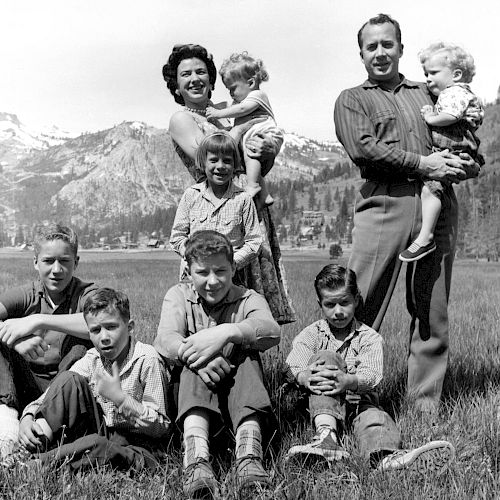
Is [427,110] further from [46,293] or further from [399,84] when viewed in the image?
[46,293]

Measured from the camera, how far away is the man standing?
4039mm

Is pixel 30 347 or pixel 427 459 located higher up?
pixel 30 347

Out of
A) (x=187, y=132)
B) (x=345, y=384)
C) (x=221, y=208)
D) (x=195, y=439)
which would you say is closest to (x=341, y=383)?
(x=345, y=384)

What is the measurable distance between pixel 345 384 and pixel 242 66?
7.29 ft

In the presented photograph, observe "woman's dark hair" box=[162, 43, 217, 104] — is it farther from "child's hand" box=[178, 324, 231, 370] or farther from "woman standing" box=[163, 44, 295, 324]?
"child's hand" box=[178, 324, 231, 370]

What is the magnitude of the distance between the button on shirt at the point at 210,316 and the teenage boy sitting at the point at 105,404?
6.1 inches

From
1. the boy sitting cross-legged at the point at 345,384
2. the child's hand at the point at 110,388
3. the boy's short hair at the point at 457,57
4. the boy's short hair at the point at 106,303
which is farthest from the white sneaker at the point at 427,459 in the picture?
the boy's short hair at the point at 457,57

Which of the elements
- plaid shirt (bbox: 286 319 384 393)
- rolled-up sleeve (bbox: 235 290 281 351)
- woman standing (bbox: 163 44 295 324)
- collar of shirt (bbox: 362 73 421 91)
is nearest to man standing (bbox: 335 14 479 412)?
collar of shirt (bbox: 362 73 421 91)

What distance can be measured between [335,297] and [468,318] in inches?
203

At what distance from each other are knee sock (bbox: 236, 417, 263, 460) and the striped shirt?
6.16 feet

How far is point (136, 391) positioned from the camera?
342 centimetres

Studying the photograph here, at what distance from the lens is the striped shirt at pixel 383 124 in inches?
160

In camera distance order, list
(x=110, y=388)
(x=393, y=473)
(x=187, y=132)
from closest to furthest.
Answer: (x=393, y=473), (x=110, y=388), (x=187, y=132)

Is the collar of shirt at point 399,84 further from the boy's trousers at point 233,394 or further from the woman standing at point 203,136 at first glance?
the boy's trousers at point 233,394
